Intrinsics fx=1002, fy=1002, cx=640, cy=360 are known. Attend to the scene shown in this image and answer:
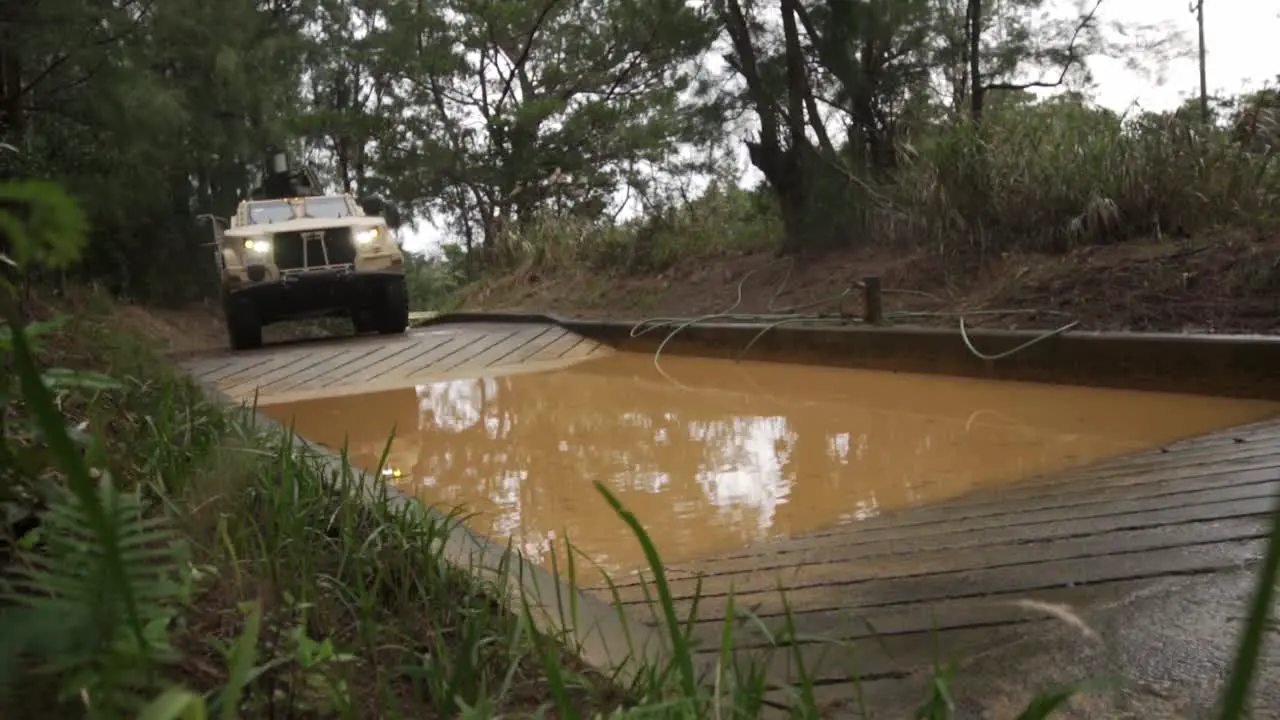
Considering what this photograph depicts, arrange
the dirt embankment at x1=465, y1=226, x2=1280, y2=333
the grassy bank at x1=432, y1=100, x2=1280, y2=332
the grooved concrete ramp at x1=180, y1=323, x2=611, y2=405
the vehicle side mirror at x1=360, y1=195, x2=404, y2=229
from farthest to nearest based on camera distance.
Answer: the vehicle side mirror at x1=360, y1=195, x2=404, y2=229, the grooved concrete ramp at x1=180, y1=323, x2=611, y2=405, the grassy bank at x1=432, y1=100, x2=1280, y2=332, the dirt embankment at x1=465, y1=226, x2=1280, y2=333

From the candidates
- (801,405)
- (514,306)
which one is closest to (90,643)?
(801,405)

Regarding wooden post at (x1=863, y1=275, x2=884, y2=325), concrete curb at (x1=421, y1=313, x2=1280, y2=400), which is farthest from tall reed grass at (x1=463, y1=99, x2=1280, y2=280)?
concrete curb at (x1=421, y1=313, x2=1280, y2=400)

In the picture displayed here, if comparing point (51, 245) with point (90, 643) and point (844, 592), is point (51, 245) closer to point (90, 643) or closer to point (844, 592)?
point (90, 643)

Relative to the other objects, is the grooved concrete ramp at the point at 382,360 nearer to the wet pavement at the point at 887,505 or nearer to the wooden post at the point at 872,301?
the wet pavement at the point at 887,505

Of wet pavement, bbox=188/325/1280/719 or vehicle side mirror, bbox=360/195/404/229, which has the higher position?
vehicle side mirror, bbox=360/195/404/229

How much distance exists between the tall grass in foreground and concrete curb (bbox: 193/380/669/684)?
29mm

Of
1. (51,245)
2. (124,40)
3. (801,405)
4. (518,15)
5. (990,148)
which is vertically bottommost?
(801,405)

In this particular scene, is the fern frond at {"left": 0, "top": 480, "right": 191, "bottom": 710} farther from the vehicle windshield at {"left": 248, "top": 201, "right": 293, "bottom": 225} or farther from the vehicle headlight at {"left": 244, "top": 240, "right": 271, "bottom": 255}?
the vehicle windshield at {"left": 248, "top": 201, "right": 293, "bottom": 225}

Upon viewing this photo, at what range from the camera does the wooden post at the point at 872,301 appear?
6934 millimetres

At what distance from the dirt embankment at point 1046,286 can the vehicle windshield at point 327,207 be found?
9.68 ft

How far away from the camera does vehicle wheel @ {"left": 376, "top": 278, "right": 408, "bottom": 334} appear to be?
34.7 feet

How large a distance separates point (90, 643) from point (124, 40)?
39.4ft

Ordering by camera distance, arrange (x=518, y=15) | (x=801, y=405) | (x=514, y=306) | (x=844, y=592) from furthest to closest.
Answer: (x=518, y=15) → (x=514, y=306) → (x=801, y=405) → (x=844, y=592)

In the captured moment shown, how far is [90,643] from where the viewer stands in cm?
45
